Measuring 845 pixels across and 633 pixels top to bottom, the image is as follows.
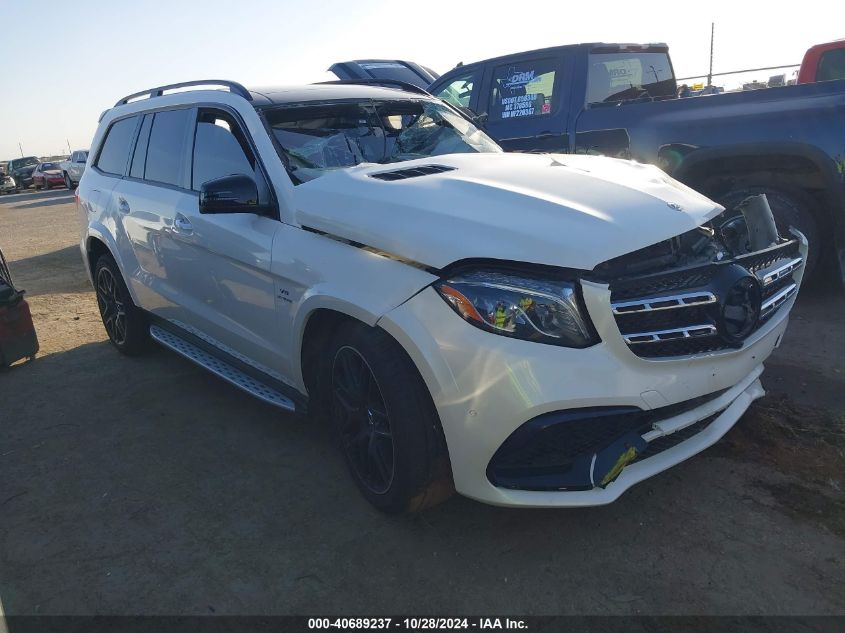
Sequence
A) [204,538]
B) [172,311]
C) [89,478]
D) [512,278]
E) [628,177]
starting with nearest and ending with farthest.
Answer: [512,278] < [204,538] < [628,177] < [89,478] < [172,311]

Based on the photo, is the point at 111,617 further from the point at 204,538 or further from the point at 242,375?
the point at 242,375

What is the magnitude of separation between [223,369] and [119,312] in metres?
1.78

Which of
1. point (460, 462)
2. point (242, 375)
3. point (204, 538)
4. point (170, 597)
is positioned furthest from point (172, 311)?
point (460, 462)

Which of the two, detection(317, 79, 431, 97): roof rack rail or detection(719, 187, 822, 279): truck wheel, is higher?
detection(317, 79, 431, 97): roof rack rail

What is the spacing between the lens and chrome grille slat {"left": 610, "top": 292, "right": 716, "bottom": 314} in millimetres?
2369

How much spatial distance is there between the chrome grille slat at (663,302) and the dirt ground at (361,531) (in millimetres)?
934

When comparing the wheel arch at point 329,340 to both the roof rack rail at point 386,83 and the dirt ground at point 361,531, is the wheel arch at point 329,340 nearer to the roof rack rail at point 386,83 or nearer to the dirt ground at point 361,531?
the dirt ground at point 361,531

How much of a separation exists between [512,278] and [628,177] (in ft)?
3.55

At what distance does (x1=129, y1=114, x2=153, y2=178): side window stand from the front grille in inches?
139

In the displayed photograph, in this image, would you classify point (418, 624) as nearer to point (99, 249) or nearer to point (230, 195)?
point (230, 195)

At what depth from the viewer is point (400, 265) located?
Answer: 8.53ft

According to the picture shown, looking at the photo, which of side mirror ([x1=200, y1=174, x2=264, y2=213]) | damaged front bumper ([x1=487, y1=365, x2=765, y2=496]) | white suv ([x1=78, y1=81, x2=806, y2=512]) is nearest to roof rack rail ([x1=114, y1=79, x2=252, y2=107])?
white suv ([x1=78, y1=81, x2=806, y2=512])

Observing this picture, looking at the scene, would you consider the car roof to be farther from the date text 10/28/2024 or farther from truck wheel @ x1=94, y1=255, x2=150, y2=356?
the date text 10/28/2024

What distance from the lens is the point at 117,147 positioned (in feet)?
16.8
